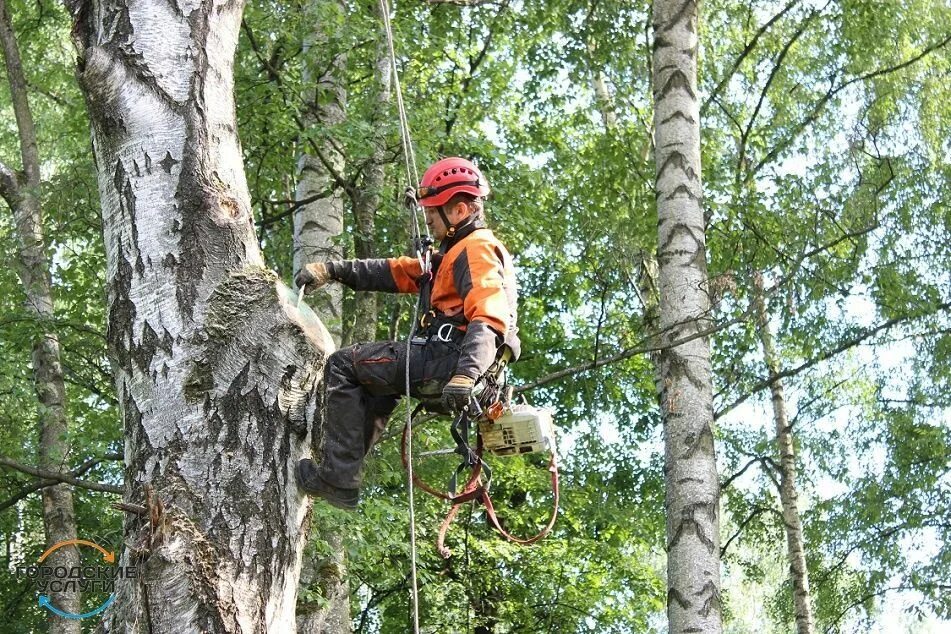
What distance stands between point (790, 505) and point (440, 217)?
10.6m

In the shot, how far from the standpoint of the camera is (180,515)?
121 inches

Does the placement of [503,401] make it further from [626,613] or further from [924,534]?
[626,613]

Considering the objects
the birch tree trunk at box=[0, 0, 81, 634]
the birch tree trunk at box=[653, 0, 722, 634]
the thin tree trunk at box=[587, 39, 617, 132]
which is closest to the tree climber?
the birch tree trunk at box=[653, 0, 722, 634]

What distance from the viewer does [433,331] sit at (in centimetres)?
446

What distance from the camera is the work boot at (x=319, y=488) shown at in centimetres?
329

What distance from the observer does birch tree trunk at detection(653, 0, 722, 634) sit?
6453 mm

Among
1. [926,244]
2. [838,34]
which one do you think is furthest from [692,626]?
[838,34]

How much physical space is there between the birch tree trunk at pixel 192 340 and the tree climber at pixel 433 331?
28.2 inches

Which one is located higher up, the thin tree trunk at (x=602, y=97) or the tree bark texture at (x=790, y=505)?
the thin tree trunk at (x=602, y=97)

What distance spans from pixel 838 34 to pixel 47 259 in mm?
8340

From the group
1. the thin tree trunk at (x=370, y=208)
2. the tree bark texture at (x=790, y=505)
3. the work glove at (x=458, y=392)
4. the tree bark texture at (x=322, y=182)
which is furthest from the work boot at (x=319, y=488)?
the tree bark texture at (x=790, y=505)

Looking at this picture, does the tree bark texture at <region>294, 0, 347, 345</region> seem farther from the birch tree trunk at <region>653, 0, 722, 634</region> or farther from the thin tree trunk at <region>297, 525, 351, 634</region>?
the birch tree trunk at <region>653, 0, 722, 634</region>

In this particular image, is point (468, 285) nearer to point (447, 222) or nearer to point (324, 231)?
point (447, 222)

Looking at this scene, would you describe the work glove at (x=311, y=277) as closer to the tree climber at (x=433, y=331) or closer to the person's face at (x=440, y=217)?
the tree climber at (x=433, y=331)
